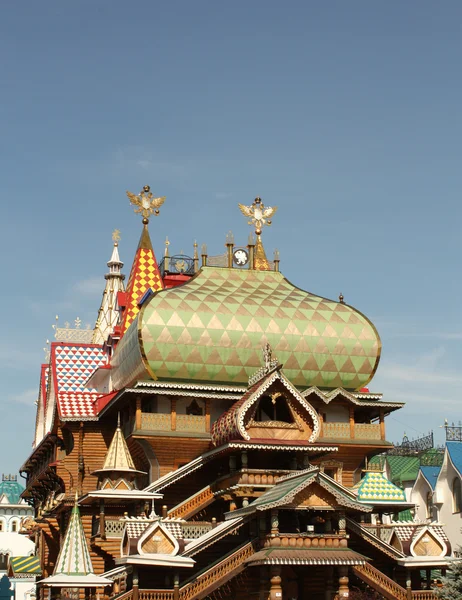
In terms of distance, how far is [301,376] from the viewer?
38750mm

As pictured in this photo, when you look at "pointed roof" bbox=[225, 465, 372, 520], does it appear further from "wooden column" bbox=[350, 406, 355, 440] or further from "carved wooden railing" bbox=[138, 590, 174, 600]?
"wooden column" bbox=[350, 406, 355, 440]

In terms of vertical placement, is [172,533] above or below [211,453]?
below

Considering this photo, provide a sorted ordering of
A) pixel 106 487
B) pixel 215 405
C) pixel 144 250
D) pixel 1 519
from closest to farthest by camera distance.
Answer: pixel 106 487 → pixel 215 405 → pixel 144 250 → pixel 1 519

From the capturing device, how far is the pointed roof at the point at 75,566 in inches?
1094

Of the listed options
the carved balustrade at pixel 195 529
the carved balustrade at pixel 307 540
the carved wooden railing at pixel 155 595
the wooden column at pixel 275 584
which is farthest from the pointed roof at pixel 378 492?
the carved wooden railing at pixel 155 595

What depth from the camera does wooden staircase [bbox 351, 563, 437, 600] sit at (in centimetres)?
3095

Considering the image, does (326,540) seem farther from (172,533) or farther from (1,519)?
(1,519)

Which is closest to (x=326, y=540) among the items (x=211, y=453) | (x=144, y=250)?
(x=211, y=453)

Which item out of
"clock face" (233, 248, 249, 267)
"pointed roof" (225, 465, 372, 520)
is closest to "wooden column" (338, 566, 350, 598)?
"pointed roof" (225, 465, 372, 520)

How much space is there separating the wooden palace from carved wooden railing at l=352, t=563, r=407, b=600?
0.05m

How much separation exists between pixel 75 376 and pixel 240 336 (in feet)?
32.7

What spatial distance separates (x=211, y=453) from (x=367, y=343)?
29.9ft

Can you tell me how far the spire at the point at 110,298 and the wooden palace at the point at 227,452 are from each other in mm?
10710

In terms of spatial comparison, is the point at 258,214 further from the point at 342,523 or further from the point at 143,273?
the point at 342,523
